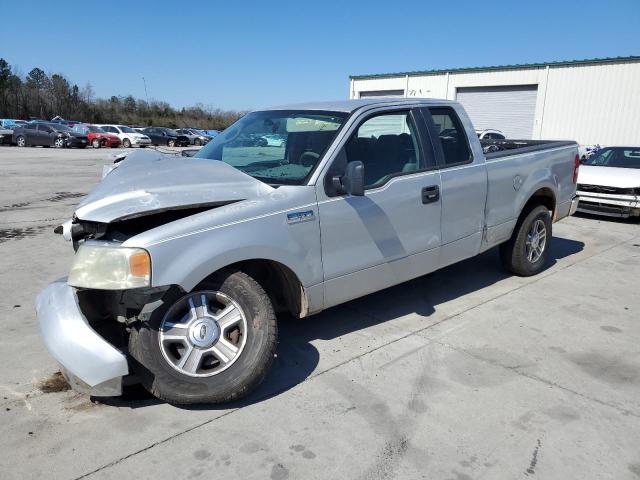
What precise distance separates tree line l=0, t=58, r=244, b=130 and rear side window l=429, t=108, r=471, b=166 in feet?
189

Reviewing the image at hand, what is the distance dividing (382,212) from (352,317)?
3.88ft

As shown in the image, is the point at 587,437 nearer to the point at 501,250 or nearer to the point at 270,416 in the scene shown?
the point at 270,416

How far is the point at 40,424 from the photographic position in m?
3.00

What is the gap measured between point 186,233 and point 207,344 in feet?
2.24

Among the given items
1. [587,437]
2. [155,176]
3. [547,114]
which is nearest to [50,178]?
[155,176]

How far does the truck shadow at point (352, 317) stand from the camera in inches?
137

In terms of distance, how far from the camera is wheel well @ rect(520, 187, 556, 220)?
19.2 ft

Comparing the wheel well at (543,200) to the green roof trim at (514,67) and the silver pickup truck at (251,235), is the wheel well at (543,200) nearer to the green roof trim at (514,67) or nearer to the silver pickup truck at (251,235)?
the silver pickup truck at (251,235)

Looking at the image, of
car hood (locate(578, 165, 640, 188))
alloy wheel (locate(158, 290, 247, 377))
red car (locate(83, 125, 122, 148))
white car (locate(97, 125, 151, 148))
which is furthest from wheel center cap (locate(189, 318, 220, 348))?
red car (locate(83, 125, 122, 148))

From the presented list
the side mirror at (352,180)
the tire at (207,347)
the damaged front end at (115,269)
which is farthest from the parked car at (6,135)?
the tire at (207,347)

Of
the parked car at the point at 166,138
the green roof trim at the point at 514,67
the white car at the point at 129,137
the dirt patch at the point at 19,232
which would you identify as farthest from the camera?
the parked car at the point at 166,138

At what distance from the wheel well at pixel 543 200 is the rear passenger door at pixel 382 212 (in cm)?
194

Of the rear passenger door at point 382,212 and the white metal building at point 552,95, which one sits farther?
the white metal building at point 552,95

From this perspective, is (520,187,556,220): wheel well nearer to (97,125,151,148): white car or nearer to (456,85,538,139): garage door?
(456,85,538,139): garage door
